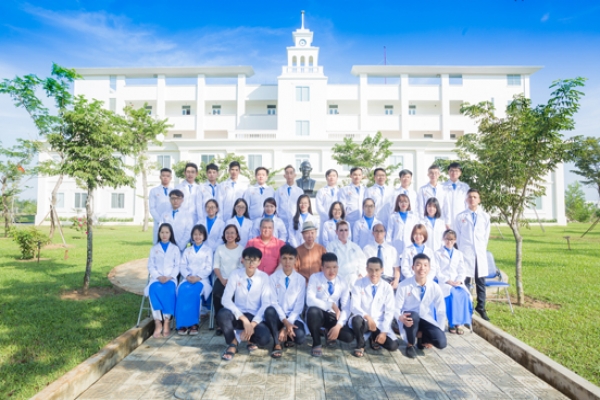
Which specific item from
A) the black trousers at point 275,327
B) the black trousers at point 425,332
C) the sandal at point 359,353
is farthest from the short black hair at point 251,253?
the black trousers at point 425,332

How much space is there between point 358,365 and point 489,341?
212 centimetres

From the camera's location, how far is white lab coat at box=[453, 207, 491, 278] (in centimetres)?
616

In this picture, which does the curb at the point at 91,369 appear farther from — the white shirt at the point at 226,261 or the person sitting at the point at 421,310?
the person sitting at the point at 421,310

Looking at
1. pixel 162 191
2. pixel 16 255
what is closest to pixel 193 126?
pixel 16 255

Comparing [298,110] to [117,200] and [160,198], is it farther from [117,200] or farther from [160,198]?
[160,198]

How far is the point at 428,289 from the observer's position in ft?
16.1

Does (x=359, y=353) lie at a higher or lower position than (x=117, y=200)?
lower

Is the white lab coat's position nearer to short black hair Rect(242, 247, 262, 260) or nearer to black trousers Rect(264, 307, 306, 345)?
black trousers Rect(264, 307, 306, 345)

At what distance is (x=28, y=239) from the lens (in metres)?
12.1

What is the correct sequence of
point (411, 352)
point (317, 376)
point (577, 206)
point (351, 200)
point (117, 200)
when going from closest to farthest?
point (317, 376) < point (411, 352) < point (351, 200) < point (117, 200) < point (577, 206)

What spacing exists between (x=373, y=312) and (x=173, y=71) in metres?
36.4

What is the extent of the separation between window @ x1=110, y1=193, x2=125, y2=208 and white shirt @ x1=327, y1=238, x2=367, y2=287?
33106 mm

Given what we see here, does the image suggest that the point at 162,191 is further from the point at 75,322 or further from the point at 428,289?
the point at 428,289

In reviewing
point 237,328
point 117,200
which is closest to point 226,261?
point 237,328
